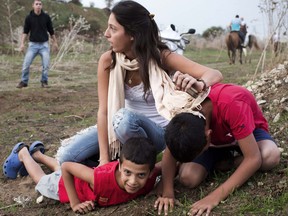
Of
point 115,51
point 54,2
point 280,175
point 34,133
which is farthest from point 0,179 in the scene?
point 54,2

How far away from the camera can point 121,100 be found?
3061 mm

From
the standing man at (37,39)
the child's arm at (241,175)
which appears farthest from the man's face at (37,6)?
the child's arm at (241,175)

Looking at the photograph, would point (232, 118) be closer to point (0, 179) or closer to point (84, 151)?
point (84, 151)

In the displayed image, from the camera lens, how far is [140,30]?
9.47ft

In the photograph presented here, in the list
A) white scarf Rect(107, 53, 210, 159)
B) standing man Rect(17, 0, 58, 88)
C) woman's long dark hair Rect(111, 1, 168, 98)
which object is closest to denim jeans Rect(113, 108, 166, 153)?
white scarf Rect(107, 53, 210, 159)

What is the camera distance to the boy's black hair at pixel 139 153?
8.20 feet

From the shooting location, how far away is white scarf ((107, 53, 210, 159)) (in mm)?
2545

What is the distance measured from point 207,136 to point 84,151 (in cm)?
112

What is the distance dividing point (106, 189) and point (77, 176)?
0.20 metres

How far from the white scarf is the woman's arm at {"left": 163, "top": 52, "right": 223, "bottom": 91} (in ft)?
0.27

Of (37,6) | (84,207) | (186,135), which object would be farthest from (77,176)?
(37,6)

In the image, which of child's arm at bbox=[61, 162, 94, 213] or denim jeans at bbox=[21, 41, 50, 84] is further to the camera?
denim jeans at bbox=[21, 41, 50, 84]

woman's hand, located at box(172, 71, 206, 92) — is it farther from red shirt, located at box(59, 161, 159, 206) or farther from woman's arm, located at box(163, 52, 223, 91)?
red shirt, located at box(59, 161, 159, 206)

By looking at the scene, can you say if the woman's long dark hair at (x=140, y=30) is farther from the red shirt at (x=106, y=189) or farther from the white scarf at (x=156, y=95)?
the red shirt at (x=106, y=189)
